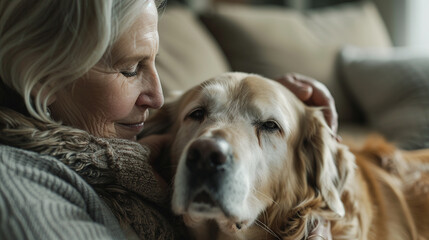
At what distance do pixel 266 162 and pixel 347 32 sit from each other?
263cm

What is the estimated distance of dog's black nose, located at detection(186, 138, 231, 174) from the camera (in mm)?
1084

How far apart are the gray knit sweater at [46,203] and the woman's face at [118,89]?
0.24 meters

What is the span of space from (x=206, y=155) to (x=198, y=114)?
0.36 meters

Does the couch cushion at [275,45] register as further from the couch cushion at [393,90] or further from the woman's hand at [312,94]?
the woman's hand at [312,94]

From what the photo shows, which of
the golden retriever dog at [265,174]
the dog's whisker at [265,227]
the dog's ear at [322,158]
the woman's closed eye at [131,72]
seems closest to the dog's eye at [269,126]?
the golden retriever dog at [265,174]

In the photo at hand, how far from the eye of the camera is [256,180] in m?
1.29

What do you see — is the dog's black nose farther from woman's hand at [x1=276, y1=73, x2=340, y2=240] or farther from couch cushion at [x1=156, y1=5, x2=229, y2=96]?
couch cushion at [x1=156, y1=5, x2=229, y2=96]

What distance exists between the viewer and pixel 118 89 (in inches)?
47.5

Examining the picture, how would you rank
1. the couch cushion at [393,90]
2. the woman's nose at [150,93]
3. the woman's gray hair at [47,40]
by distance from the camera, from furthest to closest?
the couch cushion at [393,90], the woman's nose at [150,93], the woman's gray hair at [47,40]

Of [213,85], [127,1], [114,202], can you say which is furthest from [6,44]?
[213,85]

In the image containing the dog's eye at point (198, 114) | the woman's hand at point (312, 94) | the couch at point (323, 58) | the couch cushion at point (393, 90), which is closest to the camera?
the dog's eye at point (198, 114)

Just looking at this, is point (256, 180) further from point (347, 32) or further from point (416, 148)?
point (347, 32)

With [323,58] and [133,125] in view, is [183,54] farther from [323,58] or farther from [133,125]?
[133,125]

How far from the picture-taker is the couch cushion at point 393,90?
7.88 feet
